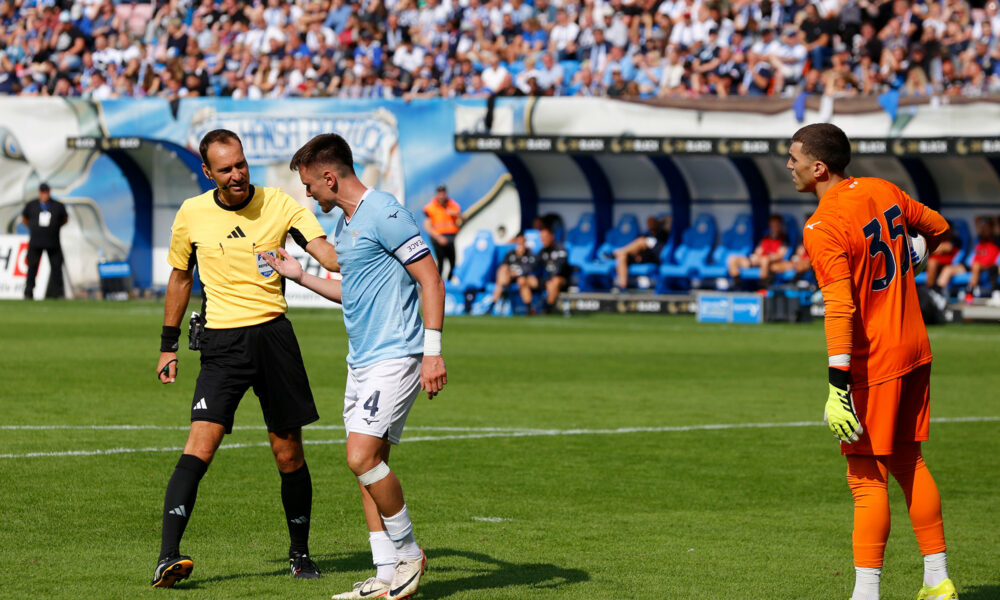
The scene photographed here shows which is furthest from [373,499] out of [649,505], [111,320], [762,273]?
[762,273]

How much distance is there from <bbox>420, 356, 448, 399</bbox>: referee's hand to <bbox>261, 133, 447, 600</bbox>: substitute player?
0.09 ft

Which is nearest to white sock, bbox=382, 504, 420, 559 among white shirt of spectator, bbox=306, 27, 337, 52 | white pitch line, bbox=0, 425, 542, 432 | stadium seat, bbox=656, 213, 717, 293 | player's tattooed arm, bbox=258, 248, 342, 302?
player's tattooed arm, bbox=258, 248, 342, 302

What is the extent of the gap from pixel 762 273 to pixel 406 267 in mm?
20366

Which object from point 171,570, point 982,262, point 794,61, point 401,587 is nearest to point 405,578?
point 401,587

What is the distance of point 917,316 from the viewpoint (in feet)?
19.1

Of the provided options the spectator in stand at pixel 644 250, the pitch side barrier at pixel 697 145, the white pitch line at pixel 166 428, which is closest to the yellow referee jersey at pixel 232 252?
the white pitch line at pixel 166 428

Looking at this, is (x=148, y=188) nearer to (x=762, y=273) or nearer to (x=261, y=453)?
(x=762, y=273)

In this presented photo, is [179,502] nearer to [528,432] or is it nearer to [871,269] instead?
[871,269]

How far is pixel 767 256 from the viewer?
25594mm

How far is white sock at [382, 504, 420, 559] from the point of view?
5910 mm

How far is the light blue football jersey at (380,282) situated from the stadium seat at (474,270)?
65.7 feet

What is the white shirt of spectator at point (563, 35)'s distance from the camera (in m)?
28.7

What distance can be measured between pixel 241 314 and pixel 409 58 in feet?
79.5

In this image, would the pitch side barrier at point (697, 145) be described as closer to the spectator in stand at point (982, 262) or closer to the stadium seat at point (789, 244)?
the spectator in stand at point (982, 262)
